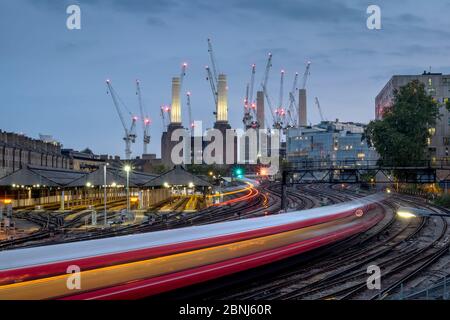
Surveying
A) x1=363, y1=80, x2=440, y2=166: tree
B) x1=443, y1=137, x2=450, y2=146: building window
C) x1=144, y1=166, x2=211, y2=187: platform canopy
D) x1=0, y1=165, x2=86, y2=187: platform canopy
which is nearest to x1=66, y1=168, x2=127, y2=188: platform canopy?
x1=0, y1=165, x2=86, y2=187: platform canopy

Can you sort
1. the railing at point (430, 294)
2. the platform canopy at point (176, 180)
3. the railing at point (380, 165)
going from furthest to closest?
1. the platform canopy at point (176, 180)
2. the railing at point (380, 165)
3. the railing at point (430, 294)

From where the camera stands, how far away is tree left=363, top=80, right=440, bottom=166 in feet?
255

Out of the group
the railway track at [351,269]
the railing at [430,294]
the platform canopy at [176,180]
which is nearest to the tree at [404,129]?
the platform canopy at [176,180]

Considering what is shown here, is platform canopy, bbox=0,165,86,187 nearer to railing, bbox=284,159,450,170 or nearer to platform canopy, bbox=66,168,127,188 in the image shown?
platform canopy, bbox=66,168,127,188

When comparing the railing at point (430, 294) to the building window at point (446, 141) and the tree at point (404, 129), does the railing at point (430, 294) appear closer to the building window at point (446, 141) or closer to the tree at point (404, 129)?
the tree at point (404, 129)

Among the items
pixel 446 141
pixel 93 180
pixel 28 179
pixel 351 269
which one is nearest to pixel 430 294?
pixel 351 269

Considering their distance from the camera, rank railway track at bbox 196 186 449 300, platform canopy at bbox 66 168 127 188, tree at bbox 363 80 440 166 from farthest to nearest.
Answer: tree at bbox 363 80 440 166, platform canopy at bbox 66 168 127 188, railway track at bbox 196 186 449 300

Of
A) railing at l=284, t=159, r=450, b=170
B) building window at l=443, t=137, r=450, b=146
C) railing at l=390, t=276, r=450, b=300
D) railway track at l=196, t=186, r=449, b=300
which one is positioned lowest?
railway track at l=196, t=186, r=449, b=300

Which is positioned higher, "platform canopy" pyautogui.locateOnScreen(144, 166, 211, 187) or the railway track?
"platform canopy" pyautogui.locateOnScreen(144, 166, 211, 187)

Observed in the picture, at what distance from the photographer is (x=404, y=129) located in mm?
82062

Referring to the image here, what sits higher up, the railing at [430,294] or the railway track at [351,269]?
the railing at [430,294]

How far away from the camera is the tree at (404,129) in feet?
255

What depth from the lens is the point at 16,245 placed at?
117 feet
